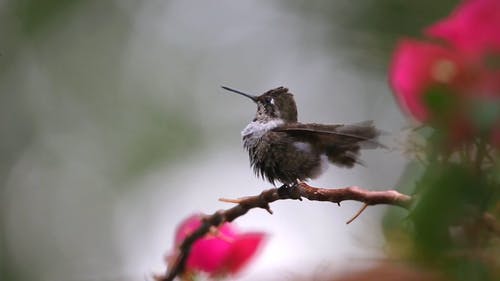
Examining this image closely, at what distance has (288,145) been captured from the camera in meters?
2.11

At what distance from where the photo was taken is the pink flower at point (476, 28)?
0.75 metres

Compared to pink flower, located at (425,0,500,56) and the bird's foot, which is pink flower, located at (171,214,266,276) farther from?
pink flower, located at (425,0,500,56)

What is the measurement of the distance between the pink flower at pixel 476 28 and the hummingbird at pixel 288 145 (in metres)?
0.73

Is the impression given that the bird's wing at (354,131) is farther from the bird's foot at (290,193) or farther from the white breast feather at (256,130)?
the white breast feather at (256,130)

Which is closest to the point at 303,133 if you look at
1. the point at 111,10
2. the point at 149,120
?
the point at 149,120

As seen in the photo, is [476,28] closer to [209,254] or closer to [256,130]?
[209,254]

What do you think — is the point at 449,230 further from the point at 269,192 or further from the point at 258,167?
the point at 258,167

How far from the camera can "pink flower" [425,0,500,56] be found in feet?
2.45

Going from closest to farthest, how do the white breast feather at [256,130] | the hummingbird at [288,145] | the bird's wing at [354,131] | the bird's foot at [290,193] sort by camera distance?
the bird's wing at [354,131]
the bird's foot at [290,193]
the hummingbird at [288,145]
the white breast feather at [256,130]

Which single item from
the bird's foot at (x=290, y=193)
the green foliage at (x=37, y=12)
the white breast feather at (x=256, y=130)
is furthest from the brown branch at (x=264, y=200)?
the green foliage at (x=37, y=12)

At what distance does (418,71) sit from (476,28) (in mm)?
70

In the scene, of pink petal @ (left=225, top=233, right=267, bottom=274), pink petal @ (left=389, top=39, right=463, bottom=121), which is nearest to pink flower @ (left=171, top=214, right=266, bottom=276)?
pink petal @ (left=225, top=233, right=267, bottom=274)

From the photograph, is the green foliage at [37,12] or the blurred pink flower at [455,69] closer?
the blurred pink flower at [455,69]

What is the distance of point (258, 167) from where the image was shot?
2225mm
